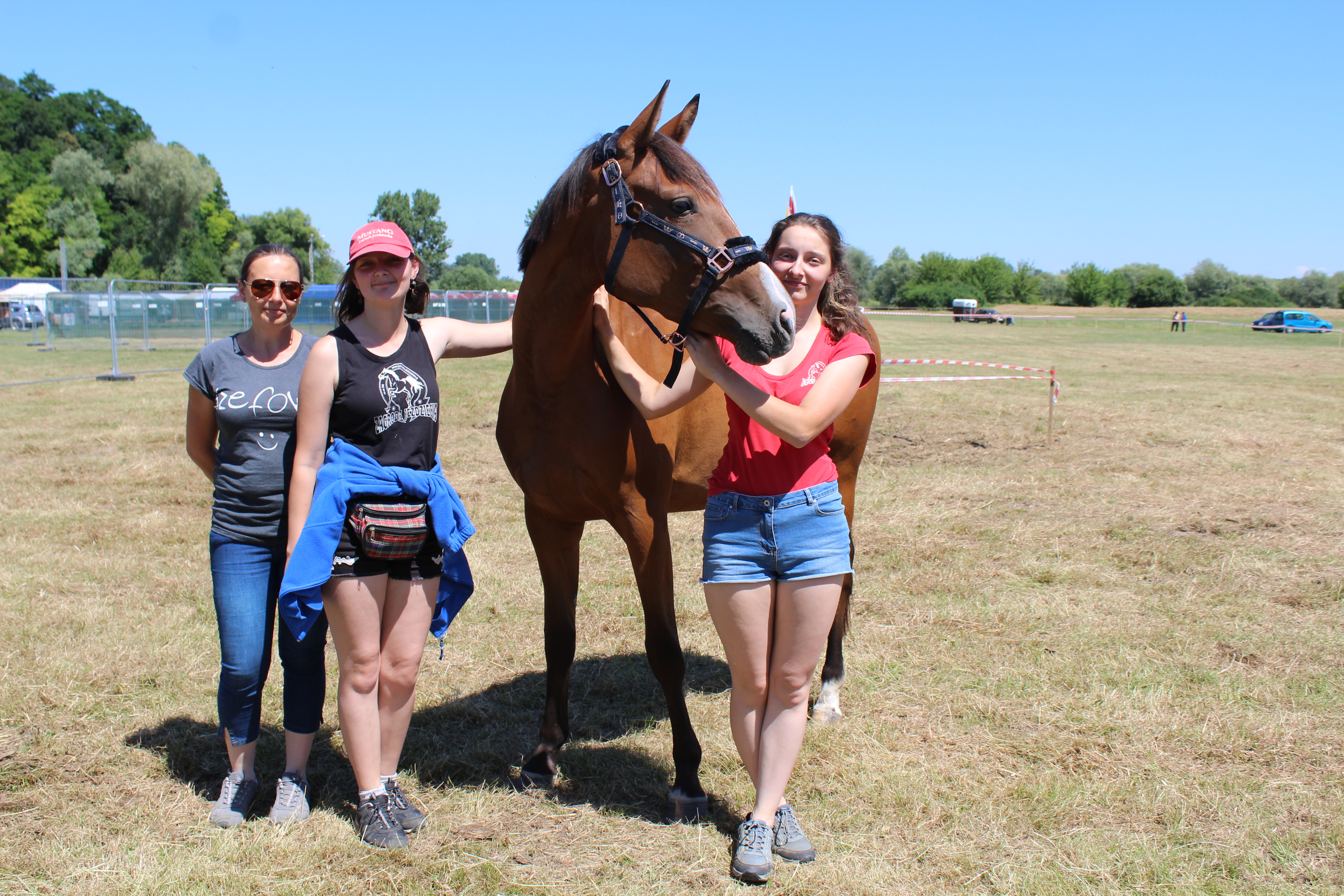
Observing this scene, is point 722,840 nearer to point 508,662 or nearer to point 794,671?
point 794,671

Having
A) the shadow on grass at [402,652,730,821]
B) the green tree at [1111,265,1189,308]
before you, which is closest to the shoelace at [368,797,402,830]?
the shadow on grass at [402,652,730,821]

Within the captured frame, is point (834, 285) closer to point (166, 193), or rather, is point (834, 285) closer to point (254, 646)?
point (254, 646)

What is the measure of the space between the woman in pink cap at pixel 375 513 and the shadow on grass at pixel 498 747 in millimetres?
489

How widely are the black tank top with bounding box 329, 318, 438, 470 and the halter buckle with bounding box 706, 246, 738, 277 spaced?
3.34 feet

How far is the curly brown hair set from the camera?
2.70 m

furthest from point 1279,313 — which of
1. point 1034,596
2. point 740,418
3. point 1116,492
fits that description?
point 740,418

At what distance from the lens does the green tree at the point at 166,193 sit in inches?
2201

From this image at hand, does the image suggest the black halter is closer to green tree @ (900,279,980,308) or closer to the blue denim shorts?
the blue denim shorts

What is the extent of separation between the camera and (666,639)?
3064 millimetres

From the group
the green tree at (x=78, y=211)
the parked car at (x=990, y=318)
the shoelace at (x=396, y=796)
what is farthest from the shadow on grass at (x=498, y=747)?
the green tree at (x=78, y=211)

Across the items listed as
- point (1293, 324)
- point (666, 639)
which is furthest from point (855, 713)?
point (1293, 324)

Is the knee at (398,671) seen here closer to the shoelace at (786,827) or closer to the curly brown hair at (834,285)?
the shoelace at (786,827)

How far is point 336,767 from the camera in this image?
3.36 metres

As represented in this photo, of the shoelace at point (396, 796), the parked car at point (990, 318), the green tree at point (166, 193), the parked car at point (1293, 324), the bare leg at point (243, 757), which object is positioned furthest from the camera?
the green tree at point (166, 193)
